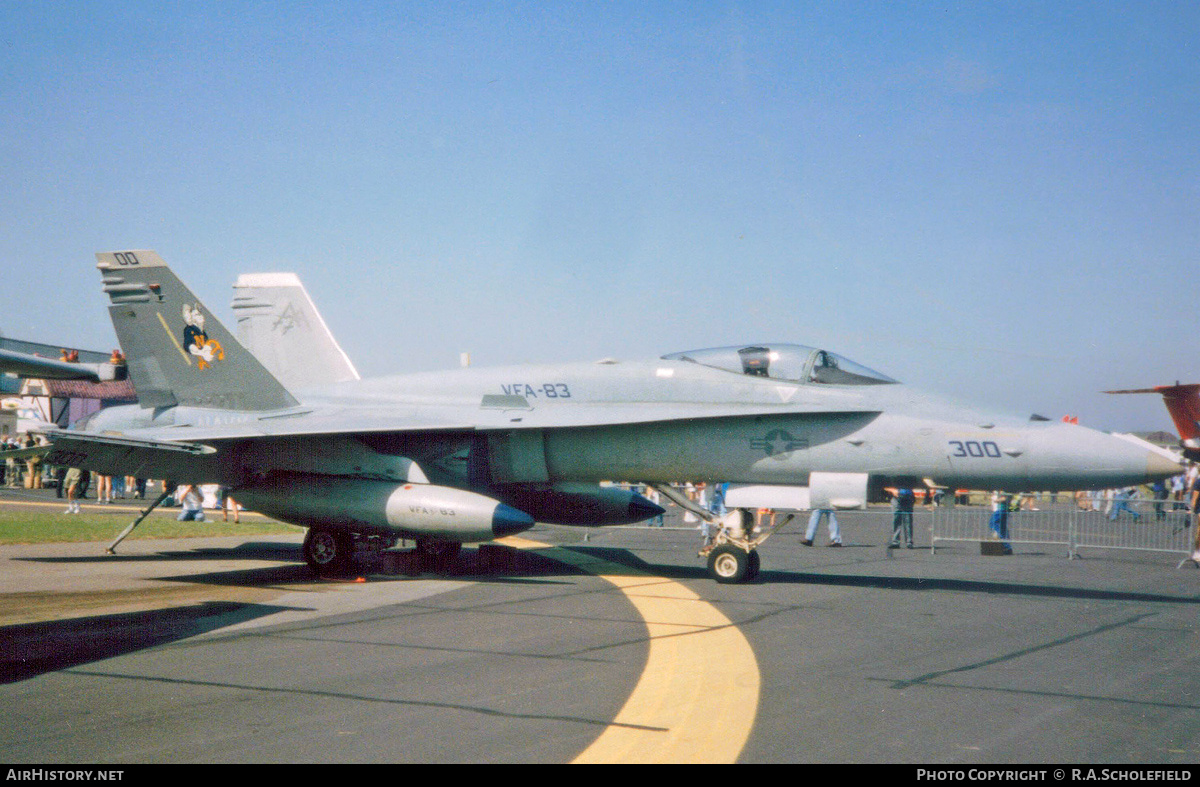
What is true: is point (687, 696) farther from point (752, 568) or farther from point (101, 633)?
point (752, 568)

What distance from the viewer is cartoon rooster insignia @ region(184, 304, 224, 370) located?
41.4 ft

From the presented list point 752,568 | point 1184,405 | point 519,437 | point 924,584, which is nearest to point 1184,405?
point 1184,405

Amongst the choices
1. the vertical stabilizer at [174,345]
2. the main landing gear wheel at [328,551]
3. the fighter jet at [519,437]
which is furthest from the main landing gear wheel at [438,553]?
the vertical stabilizer at [174,345]

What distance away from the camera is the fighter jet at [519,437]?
995 cm

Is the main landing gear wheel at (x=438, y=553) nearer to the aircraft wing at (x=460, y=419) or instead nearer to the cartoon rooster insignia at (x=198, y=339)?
the aircraft wing at (x=460, y=419)

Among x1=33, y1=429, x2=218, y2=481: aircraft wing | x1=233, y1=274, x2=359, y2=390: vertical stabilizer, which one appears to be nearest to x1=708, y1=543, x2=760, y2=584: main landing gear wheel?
x1=33, y1=429, x2=218, y2=481: aircraft wing

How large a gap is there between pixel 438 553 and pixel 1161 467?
8752mm

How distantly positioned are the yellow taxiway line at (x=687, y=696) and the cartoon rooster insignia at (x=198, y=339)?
6.90 m

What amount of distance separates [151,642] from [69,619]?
4.92 ft

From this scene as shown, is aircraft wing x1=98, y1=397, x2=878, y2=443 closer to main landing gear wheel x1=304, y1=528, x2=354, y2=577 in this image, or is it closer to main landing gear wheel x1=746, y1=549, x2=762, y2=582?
main landing gear wheel x1=304, y1=528, x2=354, y2=577

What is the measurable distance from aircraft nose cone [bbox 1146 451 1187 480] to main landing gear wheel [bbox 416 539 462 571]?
8.22m

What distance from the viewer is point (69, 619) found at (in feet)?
25.8
